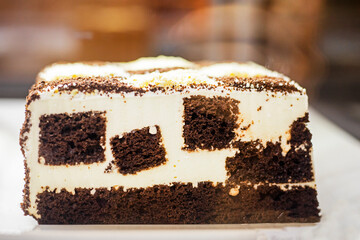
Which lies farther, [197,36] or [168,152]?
[197,36]

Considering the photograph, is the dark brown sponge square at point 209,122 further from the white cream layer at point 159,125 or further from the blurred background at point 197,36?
the blurred background at point 197,36

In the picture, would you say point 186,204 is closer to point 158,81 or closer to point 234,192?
point 234,192

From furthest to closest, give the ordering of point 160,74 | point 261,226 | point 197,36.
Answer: point 197,36
point 160,74
point 261,226

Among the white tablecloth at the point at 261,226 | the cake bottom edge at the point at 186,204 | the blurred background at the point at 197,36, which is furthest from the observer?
the blurred background at the point at 197,36

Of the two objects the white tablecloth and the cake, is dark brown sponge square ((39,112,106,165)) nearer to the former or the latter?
the cake

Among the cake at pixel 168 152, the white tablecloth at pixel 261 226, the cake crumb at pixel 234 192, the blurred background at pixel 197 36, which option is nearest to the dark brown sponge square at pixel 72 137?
the cake at pixel 168 152

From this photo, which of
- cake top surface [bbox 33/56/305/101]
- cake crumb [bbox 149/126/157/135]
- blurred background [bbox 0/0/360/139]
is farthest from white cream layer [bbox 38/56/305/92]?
blurred background [bbox 0/0/360/139]

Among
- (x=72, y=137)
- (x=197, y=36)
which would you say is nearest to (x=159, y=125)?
(x=72, y=137)
